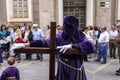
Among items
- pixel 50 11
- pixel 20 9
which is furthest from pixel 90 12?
pixel 20 9

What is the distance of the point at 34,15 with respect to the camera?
57.3ft

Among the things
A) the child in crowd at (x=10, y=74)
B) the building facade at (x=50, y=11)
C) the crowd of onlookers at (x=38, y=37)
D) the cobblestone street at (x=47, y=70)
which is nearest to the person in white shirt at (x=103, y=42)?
the crowd of onlookers at (x=38, y=37)

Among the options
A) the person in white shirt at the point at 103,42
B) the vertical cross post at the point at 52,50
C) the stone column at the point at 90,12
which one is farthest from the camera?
the stone column at the point at 90,12

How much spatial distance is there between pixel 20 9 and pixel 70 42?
47.3 feet

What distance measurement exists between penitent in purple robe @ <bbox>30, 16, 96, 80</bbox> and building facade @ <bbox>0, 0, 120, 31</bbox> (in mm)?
13146

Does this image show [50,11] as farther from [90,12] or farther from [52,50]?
[52,50]

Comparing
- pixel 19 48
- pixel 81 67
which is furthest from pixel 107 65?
pixel 19 48

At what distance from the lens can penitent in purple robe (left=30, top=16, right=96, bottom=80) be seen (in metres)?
3.84

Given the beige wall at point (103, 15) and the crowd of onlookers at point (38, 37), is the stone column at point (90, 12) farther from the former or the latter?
the crowd of onlookers at point (38, 37)

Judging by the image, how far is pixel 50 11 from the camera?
56.7ft

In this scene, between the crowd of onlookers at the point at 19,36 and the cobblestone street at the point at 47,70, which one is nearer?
the cobblestone street at the point at 47,70

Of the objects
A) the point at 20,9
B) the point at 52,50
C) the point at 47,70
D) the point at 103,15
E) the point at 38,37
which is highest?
the point at 20,9

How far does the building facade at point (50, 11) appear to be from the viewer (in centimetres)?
1717

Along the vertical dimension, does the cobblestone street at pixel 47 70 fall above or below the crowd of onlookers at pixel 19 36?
below
